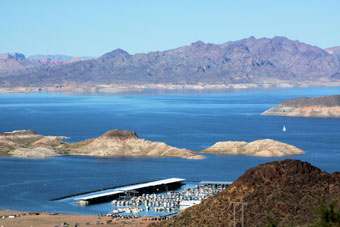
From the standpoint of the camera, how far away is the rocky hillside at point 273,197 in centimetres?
6538

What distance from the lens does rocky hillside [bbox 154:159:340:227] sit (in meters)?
65.4

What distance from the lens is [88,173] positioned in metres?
121

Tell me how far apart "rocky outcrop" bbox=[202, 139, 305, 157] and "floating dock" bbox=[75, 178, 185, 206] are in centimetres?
3635

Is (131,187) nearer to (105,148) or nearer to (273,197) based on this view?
(273,197)

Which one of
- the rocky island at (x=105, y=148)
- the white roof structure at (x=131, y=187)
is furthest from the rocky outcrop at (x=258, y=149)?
the white roof structure at (x=131, y=187)

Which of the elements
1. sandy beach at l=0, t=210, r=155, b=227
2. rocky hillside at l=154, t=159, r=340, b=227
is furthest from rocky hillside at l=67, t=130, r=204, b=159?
rocky hillside at l=154, t=159, r=340, b=227

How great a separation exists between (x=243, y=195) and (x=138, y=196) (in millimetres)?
31991

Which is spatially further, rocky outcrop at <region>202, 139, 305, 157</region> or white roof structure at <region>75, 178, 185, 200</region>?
rocky outcrop at <region>202, 139, 305, 157</region>

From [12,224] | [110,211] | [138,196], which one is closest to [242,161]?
[138,196]

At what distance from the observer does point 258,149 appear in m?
146

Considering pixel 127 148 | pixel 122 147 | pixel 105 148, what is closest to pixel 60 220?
pixel 105 148

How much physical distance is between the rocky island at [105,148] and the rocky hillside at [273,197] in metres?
69.1

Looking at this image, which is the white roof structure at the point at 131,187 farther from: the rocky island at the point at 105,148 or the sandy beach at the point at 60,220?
the rocky island at the point at 105,148

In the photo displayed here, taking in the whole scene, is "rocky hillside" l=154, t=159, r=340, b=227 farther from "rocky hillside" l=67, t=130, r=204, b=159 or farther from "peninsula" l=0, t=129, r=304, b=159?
"rocky hillside" l=67, t=130, r=204, b=159
